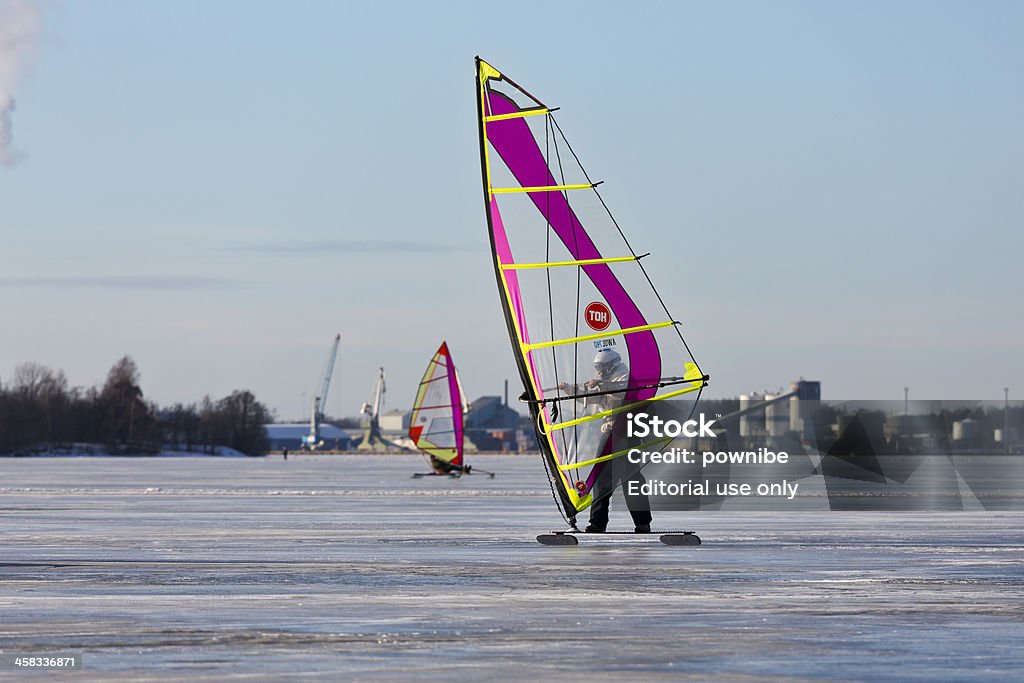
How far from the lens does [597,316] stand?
Result: 17953mm

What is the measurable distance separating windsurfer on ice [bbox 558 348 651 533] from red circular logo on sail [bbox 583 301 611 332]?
26cm

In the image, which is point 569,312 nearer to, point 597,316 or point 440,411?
point 597,316

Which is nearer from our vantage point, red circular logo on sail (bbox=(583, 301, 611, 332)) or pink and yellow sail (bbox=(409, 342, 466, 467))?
red circular logo on sail (bbox=(583, 301, 611, 332))

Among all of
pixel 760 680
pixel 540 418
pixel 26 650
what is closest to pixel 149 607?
pixel 26 650

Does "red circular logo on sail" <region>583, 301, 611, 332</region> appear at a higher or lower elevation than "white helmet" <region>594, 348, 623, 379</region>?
higher

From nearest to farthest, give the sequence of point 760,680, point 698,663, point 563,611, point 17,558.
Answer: point 760,680
point 698,663
point 563,611
point 17,558

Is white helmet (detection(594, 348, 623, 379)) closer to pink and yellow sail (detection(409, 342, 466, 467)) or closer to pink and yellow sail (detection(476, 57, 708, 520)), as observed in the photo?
pink and yellow sail (detection(476, 57, 708, 520))

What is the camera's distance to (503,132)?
1819 cm

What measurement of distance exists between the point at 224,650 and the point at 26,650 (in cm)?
101

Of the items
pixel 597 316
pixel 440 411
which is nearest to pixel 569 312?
pixel 597 316

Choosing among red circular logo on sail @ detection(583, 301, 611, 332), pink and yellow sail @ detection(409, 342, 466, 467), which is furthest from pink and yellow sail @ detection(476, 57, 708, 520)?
pink and yellow sail @ detection(409, 342, 466, 467)

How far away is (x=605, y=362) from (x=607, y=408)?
0.51 metres

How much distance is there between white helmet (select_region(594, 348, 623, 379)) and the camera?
1784 cm

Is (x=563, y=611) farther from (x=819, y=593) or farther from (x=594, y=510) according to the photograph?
(x=594, y=510)
